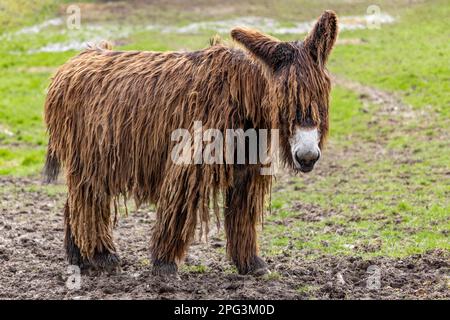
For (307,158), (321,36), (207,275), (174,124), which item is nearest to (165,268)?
(207,275)

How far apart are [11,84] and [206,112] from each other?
18777 millimetres

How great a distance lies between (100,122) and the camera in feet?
22.9

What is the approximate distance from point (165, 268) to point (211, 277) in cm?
55

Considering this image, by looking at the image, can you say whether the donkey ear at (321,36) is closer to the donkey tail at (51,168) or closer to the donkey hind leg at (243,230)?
the donkey hind leg at (243,230)

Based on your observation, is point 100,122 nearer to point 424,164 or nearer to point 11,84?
point 424,164

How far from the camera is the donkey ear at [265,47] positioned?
6082mm

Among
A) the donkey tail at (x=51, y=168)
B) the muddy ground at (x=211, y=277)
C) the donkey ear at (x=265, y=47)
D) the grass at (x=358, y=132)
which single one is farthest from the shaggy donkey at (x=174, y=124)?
the grass at (x=358, y=132)

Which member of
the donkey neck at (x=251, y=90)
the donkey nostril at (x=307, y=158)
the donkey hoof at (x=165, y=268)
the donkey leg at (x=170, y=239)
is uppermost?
the donkey neck at (x=251, y=90)

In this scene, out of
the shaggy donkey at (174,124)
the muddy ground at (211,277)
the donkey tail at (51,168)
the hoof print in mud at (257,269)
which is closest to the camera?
the shaggy donkey at (174,124)

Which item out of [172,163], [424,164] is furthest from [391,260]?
[424,164]

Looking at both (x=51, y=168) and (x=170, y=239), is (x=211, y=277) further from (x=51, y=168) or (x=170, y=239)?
(x=51, y=168)

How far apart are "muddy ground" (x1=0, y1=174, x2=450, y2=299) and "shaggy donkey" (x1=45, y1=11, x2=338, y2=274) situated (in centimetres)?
31

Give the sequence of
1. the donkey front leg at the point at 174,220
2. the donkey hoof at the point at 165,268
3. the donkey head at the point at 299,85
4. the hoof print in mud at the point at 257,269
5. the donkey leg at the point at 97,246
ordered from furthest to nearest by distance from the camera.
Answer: the donkey leg at the point at 97,246 → the hoof print in mud at the point at 257,269 → the donkey hoof at the point at 165,268 → the donkey front leg at the point at 174,220 → the donkey head at the point at 299,85

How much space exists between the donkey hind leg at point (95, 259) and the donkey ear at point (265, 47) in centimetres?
258
